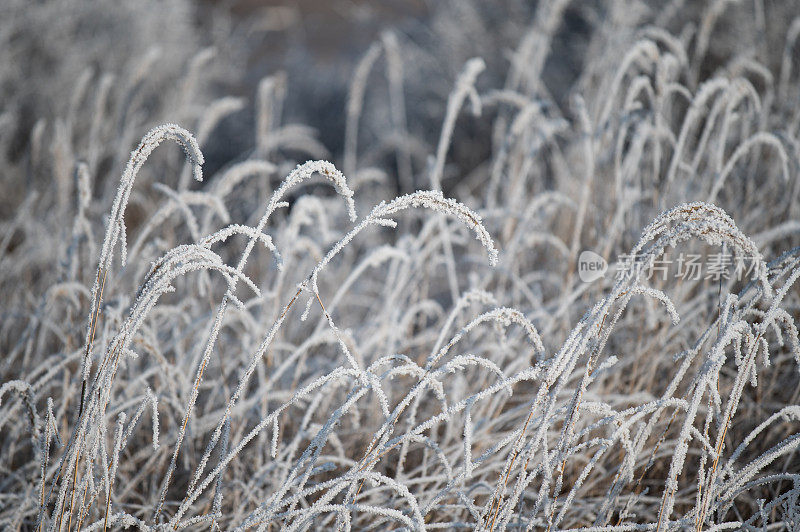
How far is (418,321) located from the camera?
184 centimetres

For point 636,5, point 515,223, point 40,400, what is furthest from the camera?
point 636,5

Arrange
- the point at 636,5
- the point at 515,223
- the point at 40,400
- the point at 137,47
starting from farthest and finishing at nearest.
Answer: the point at 137,47 → the point at 636,5 → the point at 515,223 → the point at 40,400

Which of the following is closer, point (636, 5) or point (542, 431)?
point (542, 431)

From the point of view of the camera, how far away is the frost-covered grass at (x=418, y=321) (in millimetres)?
904

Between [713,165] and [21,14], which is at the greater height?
[21,14]

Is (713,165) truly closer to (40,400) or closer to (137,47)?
(40,400)

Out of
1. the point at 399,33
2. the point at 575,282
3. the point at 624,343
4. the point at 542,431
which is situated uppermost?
the point at 399,33

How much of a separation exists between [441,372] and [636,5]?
184cm

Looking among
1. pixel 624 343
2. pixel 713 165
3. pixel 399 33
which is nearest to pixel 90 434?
pixel 624 343

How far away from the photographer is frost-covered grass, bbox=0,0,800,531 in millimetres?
904

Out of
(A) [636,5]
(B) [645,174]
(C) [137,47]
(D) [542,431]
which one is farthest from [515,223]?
(C) [137,47]

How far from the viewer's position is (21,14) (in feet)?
8.97

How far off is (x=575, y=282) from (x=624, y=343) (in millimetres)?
236

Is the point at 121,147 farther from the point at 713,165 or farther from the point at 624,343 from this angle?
the point at 713,165
